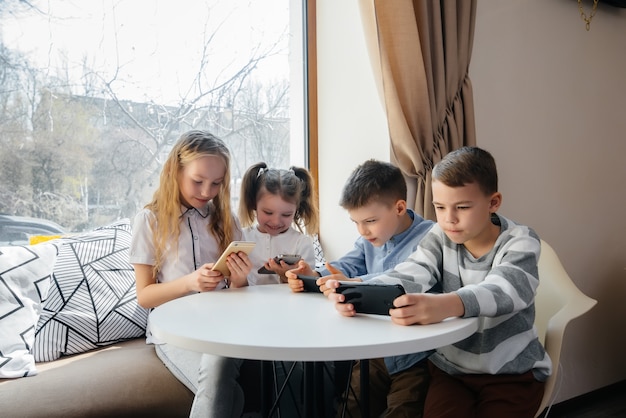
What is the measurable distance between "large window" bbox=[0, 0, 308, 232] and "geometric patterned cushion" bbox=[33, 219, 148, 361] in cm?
20

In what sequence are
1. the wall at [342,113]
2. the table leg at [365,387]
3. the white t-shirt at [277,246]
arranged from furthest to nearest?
the wall at [342,113] < the white t-shirt at [277,246] < the table leg at [365,387]

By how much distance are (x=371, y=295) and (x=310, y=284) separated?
0.36 meters

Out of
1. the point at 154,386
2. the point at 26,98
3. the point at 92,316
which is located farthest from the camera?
the point at 26,98

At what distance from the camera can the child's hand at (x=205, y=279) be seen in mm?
1550

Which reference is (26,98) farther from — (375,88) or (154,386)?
(375,88)

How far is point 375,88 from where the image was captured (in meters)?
2.24

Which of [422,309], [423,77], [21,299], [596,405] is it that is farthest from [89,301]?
[596,405]

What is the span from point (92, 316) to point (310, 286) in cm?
84

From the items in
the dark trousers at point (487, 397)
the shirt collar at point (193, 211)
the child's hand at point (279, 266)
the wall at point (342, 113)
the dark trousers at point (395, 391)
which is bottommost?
the dark trousers at point (395, 391)

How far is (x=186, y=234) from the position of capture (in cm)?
181

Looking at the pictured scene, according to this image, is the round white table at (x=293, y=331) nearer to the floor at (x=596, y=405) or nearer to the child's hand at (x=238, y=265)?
the child's hand at (x=238, y=265)

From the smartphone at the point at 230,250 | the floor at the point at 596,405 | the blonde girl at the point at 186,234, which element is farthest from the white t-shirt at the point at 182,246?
the floor at the point at 596,405

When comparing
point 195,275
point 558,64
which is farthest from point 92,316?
point 558,64

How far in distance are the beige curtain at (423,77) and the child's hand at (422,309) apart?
97 cm
